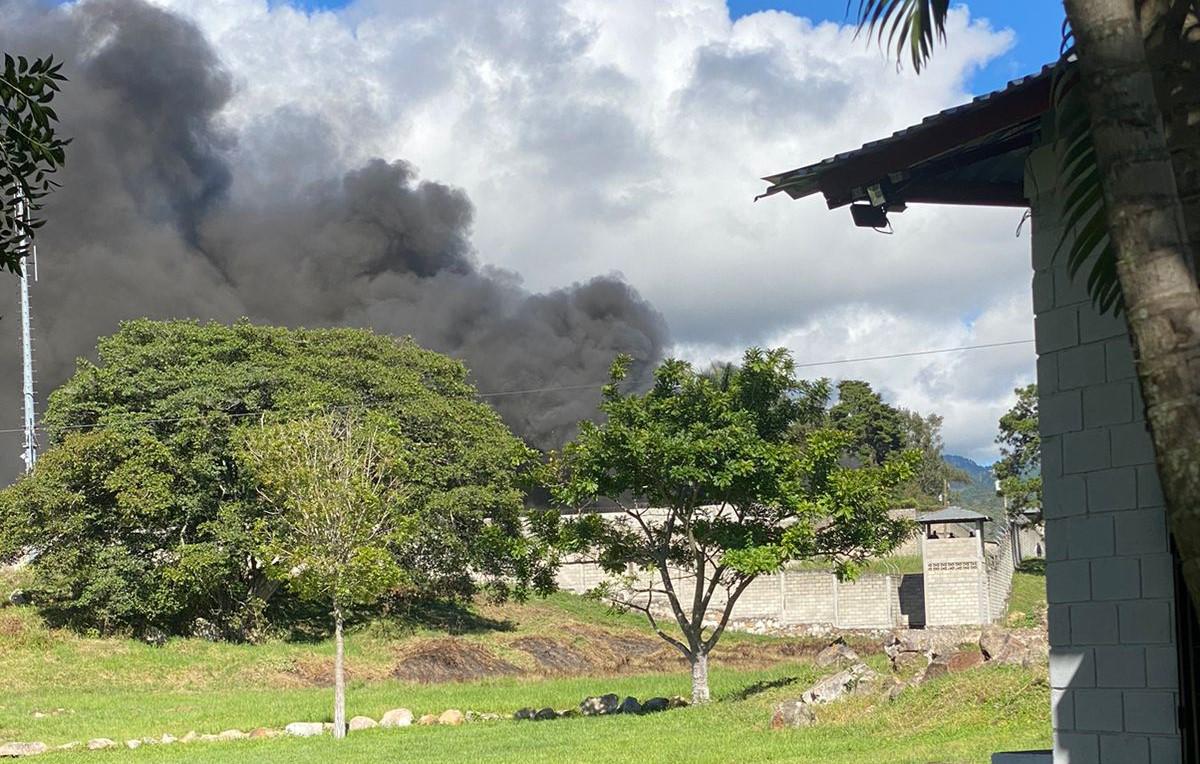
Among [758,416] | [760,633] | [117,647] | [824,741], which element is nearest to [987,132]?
[824,741]

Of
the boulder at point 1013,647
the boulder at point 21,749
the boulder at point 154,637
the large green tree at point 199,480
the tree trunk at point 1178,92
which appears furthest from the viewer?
the boulder at point 154,637

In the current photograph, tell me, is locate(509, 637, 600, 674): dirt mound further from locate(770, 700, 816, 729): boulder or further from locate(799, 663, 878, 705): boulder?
locate(770, 700, 816, 729): boulder

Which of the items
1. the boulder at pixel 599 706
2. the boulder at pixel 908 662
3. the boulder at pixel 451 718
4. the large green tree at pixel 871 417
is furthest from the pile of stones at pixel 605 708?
the large green tree at pixel 871 417

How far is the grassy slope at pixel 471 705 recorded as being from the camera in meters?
16.4

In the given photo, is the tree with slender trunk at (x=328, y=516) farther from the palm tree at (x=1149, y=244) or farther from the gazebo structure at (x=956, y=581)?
the palm tree at (x=1149, y=244)

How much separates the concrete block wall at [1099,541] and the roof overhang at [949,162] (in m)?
0.46

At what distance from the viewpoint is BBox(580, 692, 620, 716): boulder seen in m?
25.2

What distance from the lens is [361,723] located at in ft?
78.7

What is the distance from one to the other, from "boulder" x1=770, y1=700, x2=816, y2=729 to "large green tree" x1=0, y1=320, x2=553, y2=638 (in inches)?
680

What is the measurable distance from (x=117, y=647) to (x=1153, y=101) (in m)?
36.7

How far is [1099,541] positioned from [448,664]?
31236 mm

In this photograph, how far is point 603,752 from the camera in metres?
17.5

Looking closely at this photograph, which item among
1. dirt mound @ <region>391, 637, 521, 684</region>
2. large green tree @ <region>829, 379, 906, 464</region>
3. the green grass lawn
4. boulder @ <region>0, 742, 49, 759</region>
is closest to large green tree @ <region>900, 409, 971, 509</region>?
large green tree @ <region>829, 379, 906, 464</region>

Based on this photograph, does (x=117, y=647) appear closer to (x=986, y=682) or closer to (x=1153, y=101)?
(x=986, y=682)
